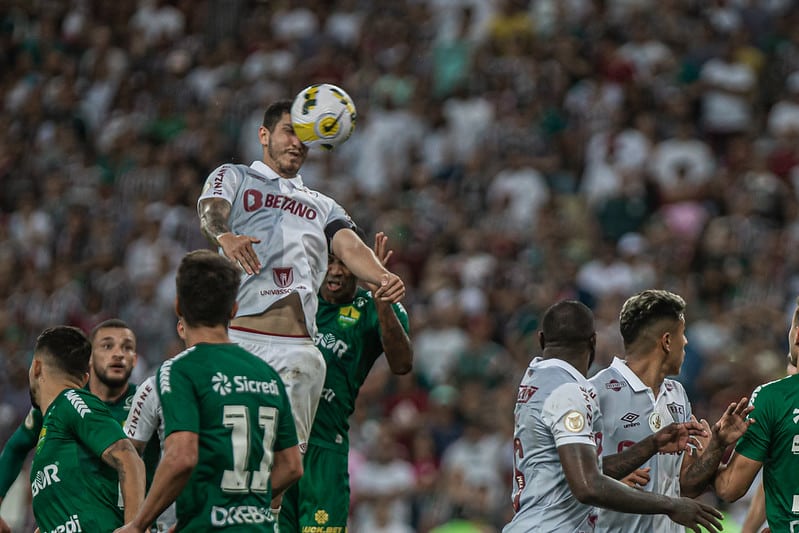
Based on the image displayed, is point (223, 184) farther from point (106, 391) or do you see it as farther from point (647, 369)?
point (647, 369)

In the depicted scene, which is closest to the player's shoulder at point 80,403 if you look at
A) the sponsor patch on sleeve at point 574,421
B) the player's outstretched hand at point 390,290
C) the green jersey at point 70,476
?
the green jersey at point 70,476

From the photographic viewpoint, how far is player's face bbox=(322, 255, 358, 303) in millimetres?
9523

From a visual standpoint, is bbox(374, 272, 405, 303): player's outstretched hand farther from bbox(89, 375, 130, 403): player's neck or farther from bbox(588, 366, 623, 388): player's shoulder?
bbox(89, 375, 130, 403): player's neck

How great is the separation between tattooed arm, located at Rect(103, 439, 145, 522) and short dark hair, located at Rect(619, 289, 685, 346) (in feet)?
9.26

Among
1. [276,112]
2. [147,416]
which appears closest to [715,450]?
[147,416]

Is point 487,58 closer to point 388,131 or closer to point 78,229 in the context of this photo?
point 388,131

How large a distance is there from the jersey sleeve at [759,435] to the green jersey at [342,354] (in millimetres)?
2662

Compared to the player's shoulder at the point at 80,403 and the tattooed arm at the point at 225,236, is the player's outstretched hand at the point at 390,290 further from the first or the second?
the player's shoulder at the point at 80,403

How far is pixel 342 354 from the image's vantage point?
9.45 m

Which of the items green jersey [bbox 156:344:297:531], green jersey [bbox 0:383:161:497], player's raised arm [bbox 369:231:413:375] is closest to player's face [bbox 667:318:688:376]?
player's raised arm [bbox 369:231:413:375]

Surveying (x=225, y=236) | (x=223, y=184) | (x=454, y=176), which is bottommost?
(x=225, y=236)

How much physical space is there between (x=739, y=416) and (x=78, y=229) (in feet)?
48.2

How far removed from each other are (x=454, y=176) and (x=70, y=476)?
1178cm

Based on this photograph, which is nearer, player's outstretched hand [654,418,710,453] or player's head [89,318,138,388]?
player's outstretched hand [654,418,710,453]
